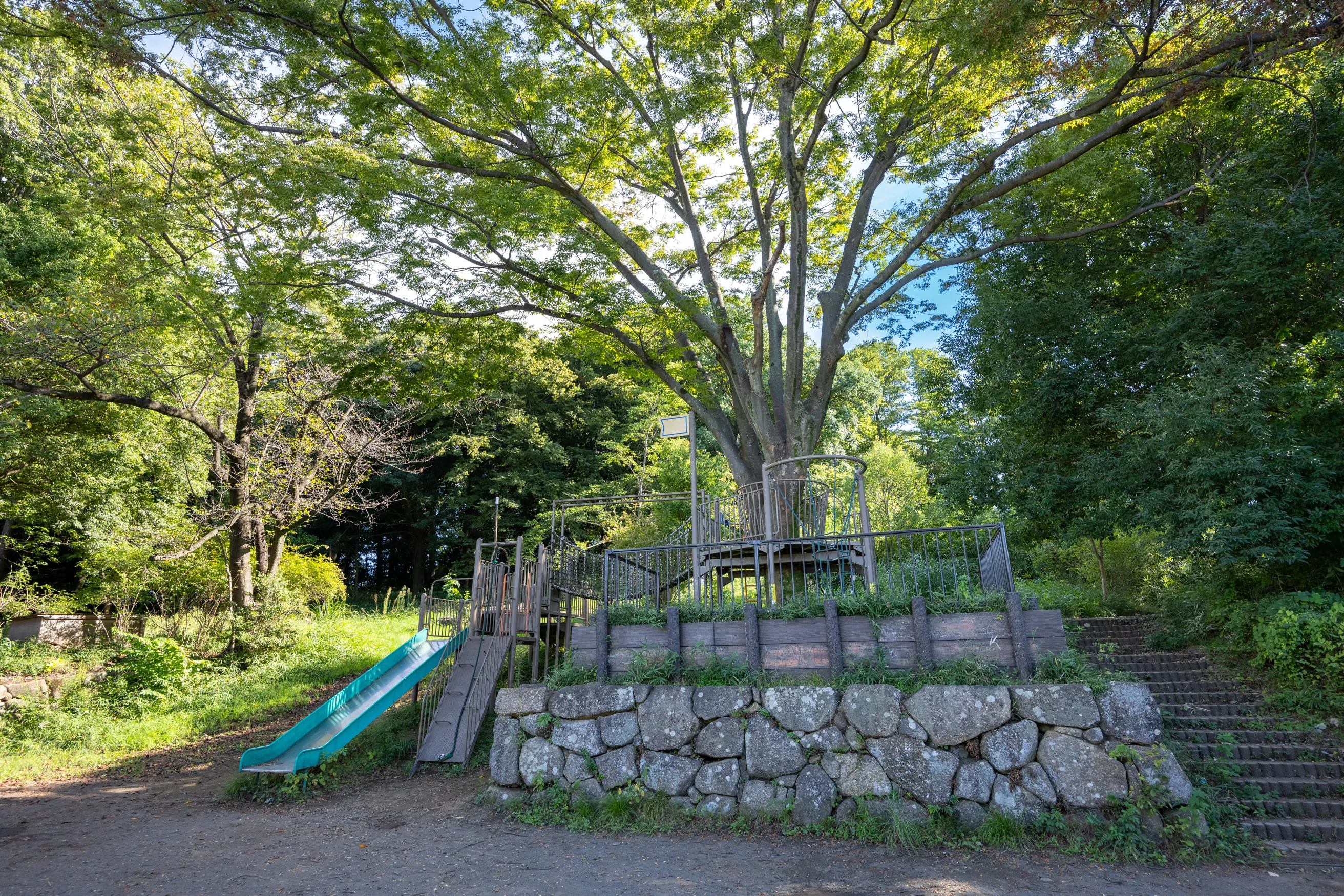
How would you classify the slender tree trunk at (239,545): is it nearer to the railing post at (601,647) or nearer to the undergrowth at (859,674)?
the undergrowth at (859,674)

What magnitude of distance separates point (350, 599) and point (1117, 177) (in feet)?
86.0

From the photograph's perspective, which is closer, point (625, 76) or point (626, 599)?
point (626, 599)

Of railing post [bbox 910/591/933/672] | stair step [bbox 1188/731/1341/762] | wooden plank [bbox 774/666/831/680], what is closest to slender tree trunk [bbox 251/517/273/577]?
wooden plank [bbox 774/666/831/680]

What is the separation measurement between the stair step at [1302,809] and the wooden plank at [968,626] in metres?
2.64

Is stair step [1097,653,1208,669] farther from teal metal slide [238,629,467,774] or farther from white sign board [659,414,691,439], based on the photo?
teal metal slide [238,629,467,774]

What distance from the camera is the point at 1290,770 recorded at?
21.9ft

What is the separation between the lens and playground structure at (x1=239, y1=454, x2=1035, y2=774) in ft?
22.5

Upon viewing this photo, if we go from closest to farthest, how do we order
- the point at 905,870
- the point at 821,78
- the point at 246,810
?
1. the point at 905,870
2. the point at 246,810
3. the point at 821,78

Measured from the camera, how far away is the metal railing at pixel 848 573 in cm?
650

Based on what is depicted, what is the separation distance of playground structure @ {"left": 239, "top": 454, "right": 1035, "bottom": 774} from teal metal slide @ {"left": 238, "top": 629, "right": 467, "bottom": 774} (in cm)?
2

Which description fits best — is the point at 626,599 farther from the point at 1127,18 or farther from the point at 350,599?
the point at 350,599

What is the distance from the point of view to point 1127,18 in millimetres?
8344

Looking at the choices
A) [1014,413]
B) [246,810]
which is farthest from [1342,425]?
[246,810]

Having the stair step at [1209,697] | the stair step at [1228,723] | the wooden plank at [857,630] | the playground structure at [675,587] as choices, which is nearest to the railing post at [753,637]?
the playground structure at [675,587]
